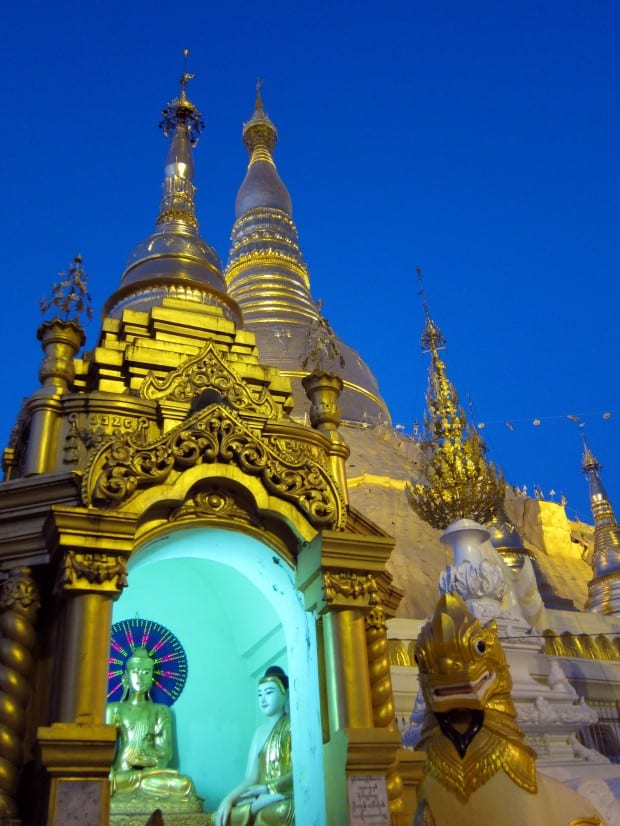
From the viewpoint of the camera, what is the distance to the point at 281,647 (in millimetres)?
6371

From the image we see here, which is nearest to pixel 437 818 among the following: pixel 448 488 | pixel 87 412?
pixel 87 412

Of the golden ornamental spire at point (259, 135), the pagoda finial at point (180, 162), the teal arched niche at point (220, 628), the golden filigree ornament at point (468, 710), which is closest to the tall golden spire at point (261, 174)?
the golden ornamental spire at point (259, 135)

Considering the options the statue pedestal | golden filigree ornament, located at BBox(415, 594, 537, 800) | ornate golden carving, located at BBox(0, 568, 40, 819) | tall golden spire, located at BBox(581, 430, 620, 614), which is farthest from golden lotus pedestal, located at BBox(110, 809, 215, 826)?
tall golden spire, located at BBox(581, 430, 620, 614)

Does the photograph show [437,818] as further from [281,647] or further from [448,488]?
[448,488]

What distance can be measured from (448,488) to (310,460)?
25.2 ft

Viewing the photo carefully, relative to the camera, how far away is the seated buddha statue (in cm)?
623

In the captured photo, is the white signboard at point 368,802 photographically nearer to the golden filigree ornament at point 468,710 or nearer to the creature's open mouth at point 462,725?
the golden filigree ornament at point 468,710

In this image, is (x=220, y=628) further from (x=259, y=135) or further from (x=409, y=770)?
(x=259, y=135)

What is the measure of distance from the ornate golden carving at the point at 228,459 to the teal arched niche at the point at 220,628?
20.4 inches

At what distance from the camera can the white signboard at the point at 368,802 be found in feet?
15.5

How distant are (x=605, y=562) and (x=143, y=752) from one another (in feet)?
61.8

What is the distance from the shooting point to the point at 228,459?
5691 millimetres

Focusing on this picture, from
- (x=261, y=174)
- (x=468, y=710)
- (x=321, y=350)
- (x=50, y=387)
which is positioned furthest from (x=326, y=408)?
(x=261, y=174)

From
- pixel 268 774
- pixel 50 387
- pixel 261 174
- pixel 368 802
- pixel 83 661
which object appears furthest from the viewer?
pixel 261 174
